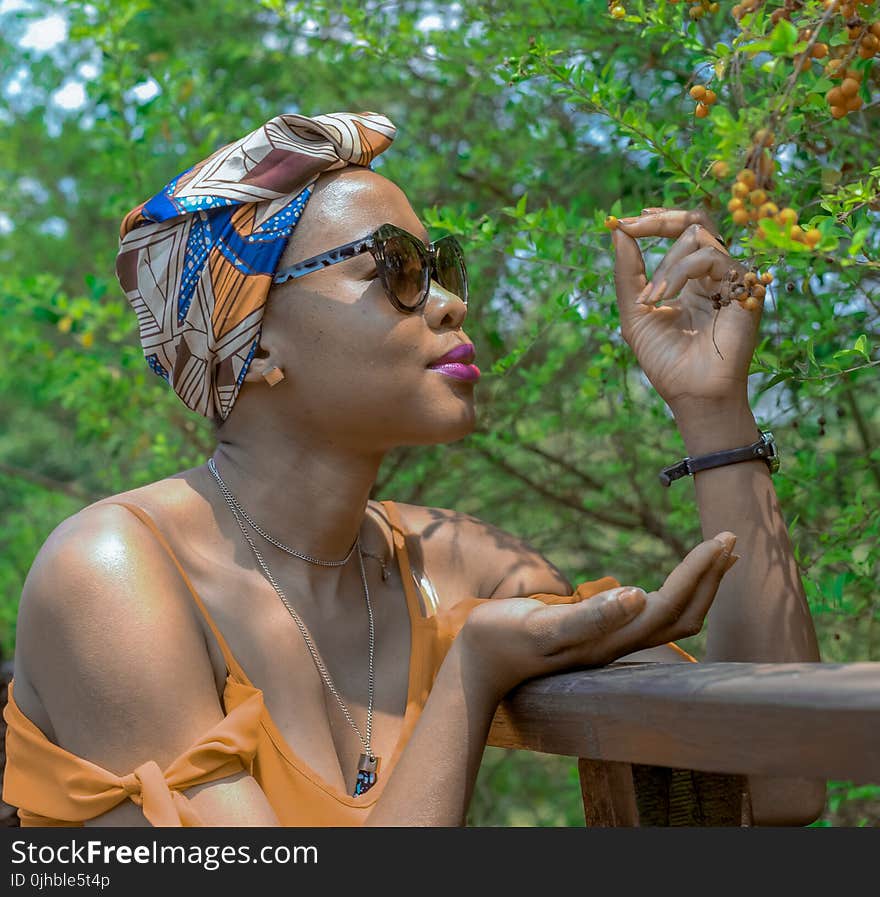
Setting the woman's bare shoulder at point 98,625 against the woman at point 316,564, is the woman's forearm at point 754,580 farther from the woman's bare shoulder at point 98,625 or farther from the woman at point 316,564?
the woman's bare shoulder at point 98,625

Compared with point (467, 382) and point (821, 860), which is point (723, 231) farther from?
point (821, 860)

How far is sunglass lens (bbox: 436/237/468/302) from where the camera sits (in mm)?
2075

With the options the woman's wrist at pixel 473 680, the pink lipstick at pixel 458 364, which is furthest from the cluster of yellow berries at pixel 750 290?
the woman's wrist at pixel 473 680

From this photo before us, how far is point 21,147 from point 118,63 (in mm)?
3211

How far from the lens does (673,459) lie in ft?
10.9

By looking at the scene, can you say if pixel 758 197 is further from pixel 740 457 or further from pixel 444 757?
pixel 444 757

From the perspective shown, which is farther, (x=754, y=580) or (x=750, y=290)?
(x=754, y=580)

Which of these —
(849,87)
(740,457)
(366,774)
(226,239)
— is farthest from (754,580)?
(226,239)

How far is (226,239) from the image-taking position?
6.55 feet

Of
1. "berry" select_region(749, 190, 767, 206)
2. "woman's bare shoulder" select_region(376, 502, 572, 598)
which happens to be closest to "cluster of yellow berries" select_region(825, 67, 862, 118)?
"berry" select_region(749, 190, 767, 206)

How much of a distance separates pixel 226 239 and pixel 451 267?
40 cm

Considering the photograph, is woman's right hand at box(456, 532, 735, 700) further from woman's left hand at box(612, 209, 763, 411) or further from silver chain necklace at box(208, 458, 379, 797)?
woman's left hand at box(612, 209, 763, 411)

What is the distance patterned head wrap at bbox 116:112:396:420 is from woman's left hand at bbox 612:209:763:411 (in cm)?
53

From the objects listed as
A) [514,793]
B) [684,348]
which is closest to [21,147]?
[514,793]
